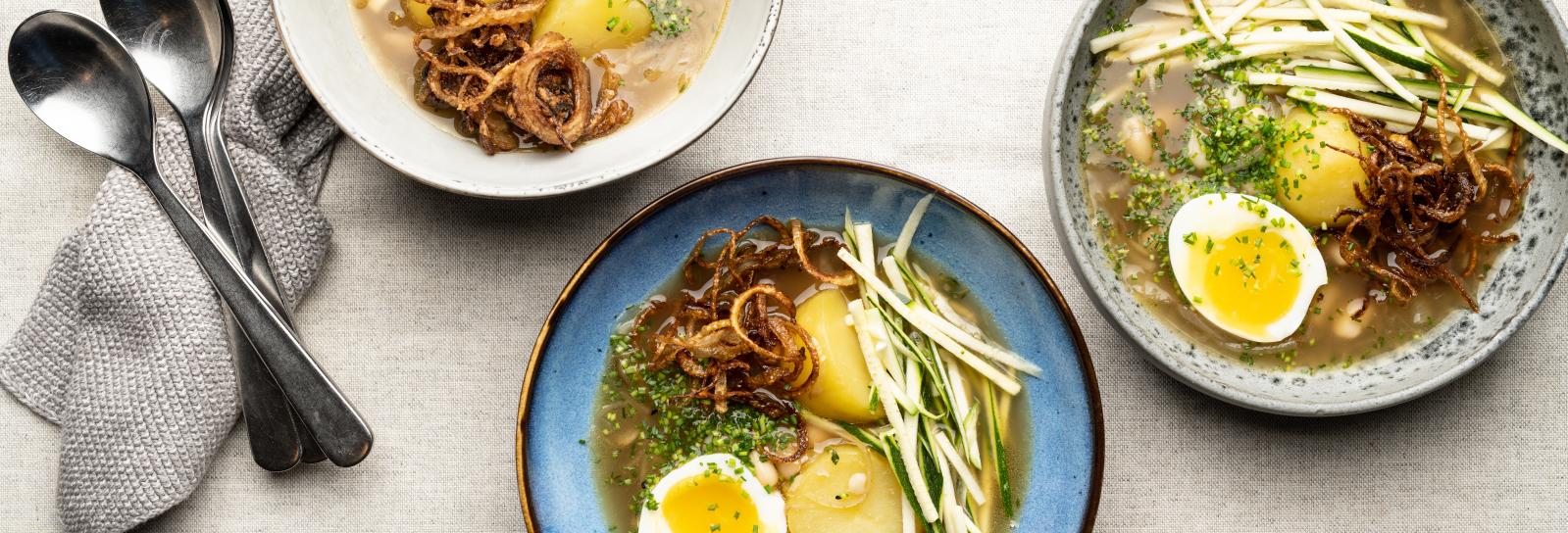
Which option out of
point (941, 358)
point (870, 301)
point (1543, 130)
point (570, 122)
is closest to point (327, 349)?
point (570, 122)

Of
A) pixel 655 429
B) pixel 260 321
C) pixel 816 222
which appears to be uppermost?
pixel 816 222

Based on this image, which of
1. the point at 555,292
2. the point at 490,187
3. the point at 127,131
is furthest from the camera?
the point at 555,292

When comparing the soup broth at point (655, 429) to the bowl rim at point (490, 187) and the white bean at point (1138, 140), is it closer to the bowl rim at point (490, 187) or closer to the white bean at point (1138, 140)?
the bowl rim at point (490, 187)

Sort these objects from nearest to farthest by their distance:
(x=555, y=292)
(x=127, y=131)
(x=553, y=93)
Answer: (x=553, y=93) → (x=127, y=131) → (x=555, y=292)

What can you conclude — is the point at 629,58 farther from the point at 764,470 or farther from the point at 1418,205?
the point at 1418,205

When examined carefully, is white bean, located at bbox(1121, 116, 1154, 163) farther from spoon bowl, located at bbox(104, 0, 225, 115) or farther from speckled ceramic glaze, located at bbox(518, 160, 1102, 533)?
spoon bowl, located at bbox(104, 0, 225, 115)

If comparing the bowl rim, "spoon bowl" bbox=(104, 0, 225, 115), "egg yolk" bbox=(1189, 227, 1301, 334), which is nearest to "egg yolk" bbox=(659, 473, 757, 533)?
the bowl rim

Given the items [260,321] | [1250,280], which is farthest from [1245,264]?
[260,321]
